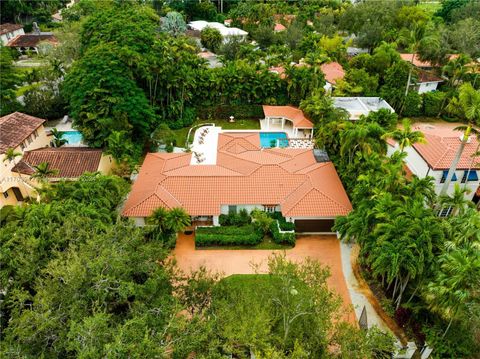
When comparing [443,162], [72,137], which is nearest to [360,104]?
[443,162]

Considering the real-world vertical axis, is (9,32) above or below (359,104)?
below

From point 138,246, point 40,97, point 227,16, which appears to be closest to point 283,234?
point 138,246

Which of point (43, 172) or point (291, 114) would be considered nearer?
point (43, 172)

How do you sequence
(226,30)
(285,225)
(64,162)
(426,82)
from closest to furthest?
(285,225), (64,162), (426,82), (226,30)

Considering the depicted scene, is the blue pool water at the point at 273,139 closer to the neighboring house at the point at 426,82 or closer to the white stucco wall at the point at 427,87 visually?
the neighboring house at the point at 426,82

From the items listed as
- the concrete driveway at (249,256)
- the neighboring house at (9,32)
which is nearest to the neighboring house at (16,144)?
the concrete driveway at (249,256)

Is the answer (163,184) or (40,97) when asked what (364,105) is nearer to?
(163,184)

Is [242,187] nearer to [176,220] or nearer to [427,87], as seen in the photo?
[176,220]
